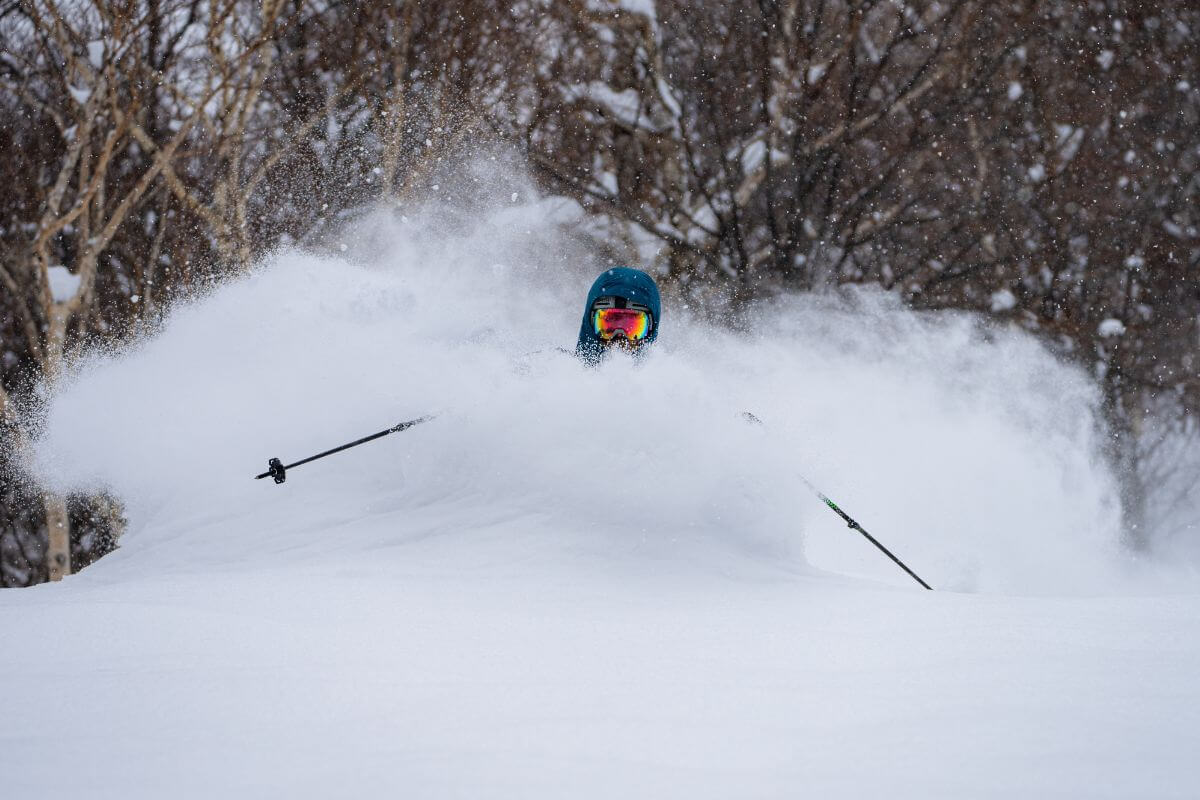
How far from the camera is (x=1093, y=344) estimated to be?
37.8ft

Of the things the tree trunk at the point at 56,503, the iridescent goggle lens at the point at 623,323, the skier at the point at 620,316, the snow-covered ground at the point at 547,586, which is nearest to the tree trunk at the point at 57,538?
the tree trunk at the point at 56,503

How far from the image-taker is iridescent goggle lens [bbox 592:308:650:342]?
5.67 metres

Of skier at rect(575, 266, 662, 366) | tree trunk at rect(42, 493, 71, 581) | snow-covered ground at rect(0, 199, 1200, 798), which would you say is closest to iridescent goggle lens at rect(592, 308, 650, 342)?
skier at rect(575, 266, 662, 366)

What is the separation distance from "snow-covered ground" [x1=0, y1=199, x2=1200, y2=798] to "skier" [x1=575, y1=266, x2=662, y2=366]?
0.36 m

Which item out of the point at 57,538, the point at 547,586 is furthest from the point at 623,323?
the point at 57,538

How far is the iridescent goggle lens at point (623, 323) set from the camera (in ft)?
18.6

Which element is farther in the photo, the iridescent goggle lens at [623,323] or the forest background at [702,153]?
the forest background at [702,153]

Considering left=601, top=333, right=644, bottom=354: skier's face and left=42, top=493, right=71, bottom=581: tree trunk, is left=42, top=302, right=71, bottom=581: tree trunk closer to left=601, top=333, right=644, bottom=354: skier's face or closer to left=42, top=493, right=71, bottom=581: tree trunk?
left=42, top=493, right=71, bottom=581: tree trunk

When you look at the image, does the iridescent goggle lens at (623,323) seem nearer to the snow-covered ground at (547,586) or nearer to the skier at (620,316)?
the skier at (620,316)

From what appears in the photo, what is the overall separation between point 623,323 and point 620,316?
5 centimetres

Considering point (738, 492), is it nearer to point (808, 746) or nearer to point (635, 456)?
point (635, 456)

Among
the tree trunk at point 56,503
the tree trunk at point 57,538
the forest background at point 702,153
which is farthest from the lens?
the forest background at point 702,153

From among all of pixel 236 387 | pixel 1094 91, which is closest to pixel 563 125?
pixel 236 387

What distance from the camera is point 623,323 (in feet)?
18.6
